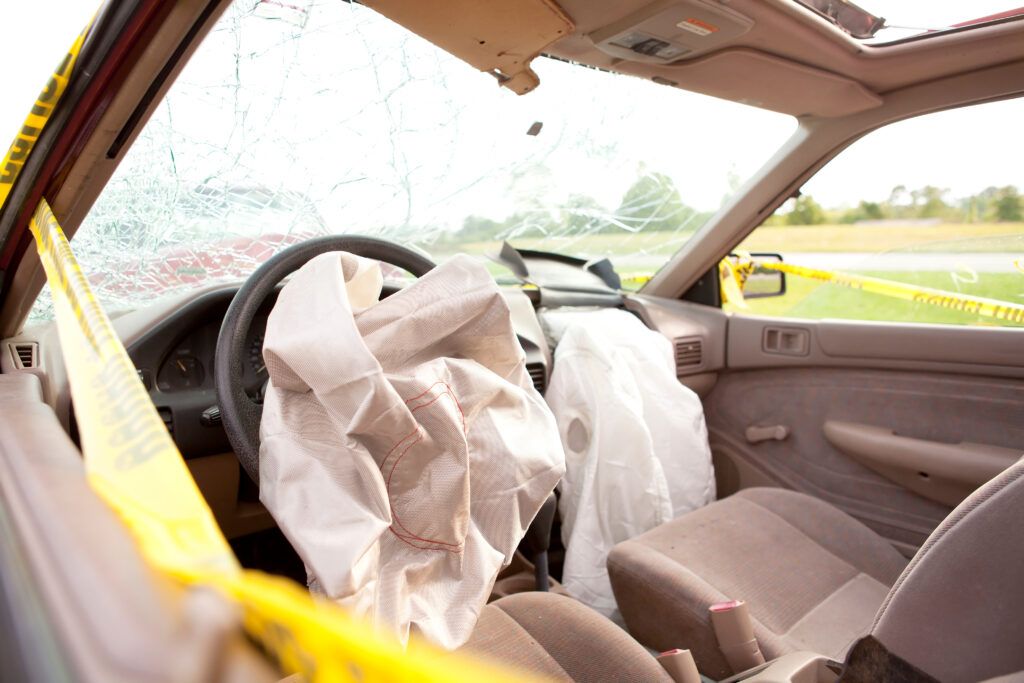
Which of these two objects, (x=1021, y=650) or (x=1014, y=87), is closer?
(x=1021, y=650)

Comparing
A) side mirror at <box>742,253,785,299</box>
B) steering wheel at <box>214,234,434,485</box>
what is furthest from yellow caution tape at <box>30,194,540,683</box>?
side mirror at <box>742,253,785,299</box>

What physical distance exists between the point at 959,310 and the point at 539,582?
1578mm

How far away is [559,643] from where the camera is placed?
45.7 inches

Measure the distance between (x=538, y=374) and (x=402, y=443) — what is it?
1.26 m

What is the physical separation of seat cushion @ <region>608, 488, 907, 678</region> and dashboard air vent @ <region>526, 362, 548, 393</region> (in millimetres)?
587

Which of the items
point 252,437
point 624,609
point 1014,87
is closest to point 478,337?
point 252,437

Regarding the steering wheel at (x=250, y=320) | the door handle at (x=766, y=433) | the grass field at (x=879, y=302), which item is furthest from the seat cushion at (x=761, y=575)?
the steering wheel at (x=250, y=320)

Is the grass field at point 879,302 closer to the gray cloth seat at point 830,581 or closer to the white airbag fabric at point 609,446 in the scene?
the white airbag fabric at point 609,446

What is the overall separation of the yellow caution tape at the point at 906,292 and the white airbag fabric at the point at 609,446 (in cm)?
73

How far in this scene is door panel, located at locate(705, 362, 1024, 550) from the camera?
200 centimetres

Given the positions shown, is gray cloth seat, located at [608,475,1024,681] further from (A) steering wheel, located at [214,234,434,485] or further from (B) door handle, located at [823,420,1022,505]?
(A) steering wheel, located at [214,234,434,485]

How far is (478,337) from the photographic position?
99 cm

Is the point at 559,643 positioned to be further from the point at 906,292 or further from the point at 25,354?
the point at 906,292

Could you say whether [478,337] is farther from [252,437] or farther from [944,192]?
[944,192]
